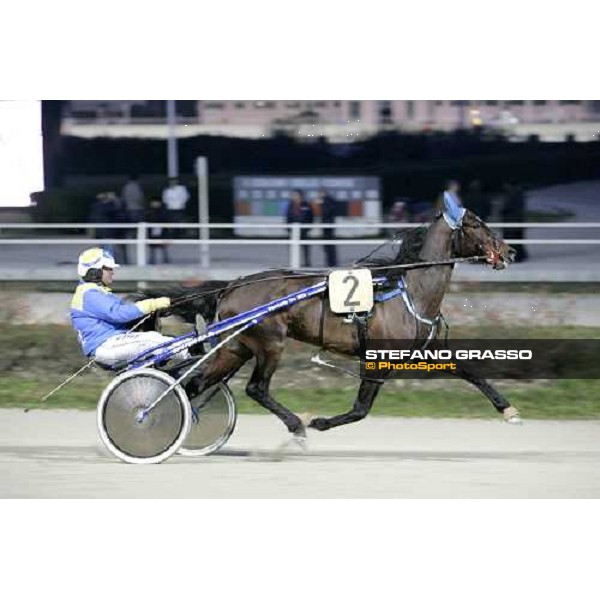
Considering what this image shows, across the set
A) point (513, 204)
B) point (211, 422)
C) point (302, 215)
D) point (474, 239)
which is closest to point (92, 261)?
point (211, 422)

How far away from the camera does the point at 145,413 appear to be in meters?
7.74

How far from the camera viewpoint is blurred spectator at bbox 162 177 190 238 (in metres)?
13.7

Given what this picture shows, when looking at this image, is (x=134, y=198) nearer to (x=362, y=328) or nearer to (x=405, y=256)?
(x=405, y=256)

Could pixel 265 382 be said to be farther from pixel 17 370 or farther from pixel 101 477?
pixel 17 370

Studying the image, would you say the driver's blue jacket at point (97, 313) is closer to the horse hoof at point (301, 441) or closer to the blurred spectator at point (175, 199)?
the horse hoof at point (301, 441)

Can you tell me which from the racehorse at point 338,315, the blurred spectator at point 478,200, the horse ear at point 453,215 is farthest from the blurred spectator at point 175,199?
the horse ear at point 453,215

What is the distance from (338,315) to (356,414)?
608 millimetres

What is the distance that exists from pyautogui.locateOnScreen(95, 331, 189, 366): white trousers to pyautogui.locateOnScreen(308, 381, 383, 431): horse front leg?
105 cm

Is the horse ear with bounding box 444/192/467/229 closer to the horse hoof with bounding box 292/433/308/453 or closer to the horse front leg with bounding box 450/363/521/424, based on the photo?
the horse front leg with bounding box 450/363/521/424

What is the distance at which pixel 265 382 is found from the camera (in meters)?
8.27

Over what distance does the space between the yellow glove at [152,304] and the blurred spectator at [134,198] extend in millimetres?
5777

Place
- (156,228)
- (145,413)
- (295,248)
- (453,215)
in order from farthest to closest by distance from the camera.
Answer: (156,228) → (295,248) → (453,215) → (145,413)

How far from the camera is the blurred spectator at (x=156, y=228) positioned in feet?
41.9

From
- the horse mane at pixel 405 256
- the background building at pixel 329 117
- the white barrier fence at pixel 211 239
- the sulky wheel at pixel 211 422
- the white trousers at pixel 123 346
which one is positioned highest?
the background building at pixel 329 117
